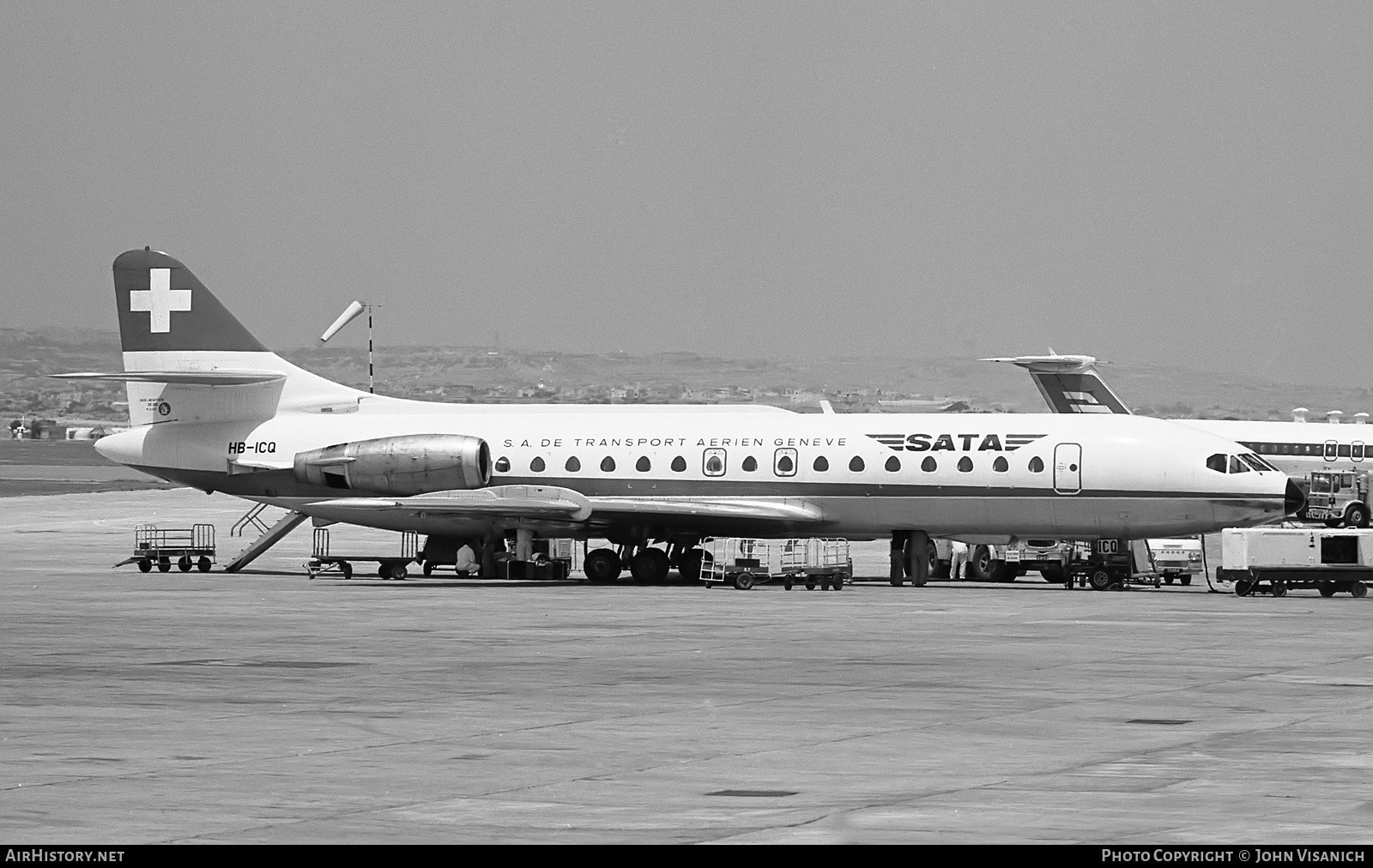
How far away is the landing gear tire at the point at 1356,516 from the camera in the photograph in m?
66.0

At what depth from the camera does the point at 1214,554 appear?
202ft

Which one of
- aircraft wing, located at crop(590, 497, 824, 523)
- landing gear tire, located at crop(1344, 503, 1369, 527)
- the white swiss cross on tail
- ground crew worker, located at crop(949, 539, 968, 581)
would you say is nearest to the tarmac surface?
aircraft wing, located at crop(590, 497, 824, 523)

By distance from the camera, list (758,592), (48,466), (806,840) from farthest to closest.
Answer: (48,466)
(758,592)
(806,840)

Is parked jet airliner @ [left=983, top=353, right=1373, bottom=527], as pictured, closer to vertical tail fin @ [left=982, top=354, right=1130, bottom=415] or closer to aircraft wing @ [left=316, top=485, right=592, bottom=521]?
vertical tail fin @ [left=982, top=354, right=1130, bottom=415]

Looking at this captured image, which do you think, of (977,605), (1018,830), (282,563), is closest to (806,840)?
(1018,830)

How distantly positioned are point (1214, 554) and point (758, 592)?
2312 centimetres

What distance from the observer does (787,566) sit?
45.4m

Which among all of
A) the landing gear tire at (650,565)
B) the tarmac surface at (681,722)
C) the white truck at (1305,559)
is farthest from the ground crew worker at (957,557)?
the tarmac surface at (681,722)

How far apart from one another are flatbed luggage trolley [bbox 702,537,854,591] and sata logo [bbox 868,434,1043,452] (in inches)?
107

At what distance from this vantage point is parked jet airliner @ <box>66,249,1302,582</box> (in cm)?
4519

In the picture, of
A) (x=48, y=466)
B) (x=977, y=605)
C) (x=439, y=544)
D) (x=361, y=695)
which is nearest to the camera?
(x=361, y=695)

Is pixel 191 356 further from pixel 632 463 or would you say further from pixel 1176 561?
pixel 1176 561

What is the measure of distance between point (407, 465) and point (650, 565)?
6234mm
